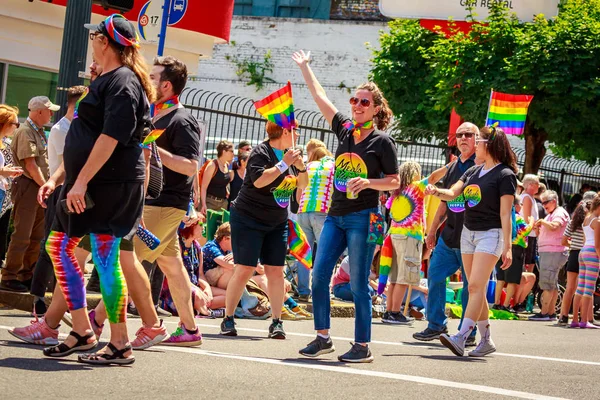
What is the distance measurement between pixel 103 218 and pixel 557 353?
209 inches

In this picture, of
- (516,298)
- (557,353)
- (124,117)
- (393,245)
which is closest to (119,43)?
(124,117)

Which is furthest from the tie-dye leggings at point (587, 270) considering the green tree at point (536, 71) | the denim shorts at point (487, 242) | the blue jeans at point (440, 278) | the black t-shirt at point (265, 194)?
the green tree at point (536, 71)

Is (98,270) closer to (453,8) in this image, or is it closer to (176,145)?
(176,145)

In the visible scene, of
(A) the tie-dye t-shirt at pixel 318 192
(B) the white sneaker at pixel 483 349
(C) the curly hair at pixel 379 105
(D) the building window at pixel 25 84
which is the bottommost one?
(B) the white sneaker at pixel 483 349

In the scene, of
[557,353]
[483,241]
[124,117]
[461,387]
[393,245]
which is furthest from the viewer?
[393,245]

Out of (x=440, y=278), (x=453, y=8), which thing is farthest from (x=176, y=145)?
(x=453, y=8)

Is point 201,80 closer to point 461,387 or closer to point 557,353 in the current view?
point 557,353

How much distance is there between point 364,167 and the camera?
7988 mm

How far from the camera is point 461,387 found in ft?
22.8

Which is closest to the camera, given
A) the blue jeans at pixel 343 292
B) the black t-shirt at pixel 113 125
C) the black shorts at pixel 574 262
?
the black t-shirt at pixel 113 125

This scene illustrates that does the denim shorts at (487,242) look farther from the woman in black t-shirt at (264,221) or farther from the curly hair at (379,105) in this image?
the woman in black t-shirt at (264,221)

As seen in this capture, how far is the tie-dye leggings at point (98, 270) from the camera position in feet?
21.0

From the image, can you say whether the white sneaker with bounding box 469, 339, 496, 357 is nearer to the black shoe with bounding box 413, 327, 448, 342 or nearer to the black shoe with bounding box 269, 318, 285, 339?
the black shoe with bounding box 413, 327, 448, 342

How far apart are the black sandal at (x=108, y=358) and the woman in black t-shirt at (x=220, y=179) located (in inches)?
319
